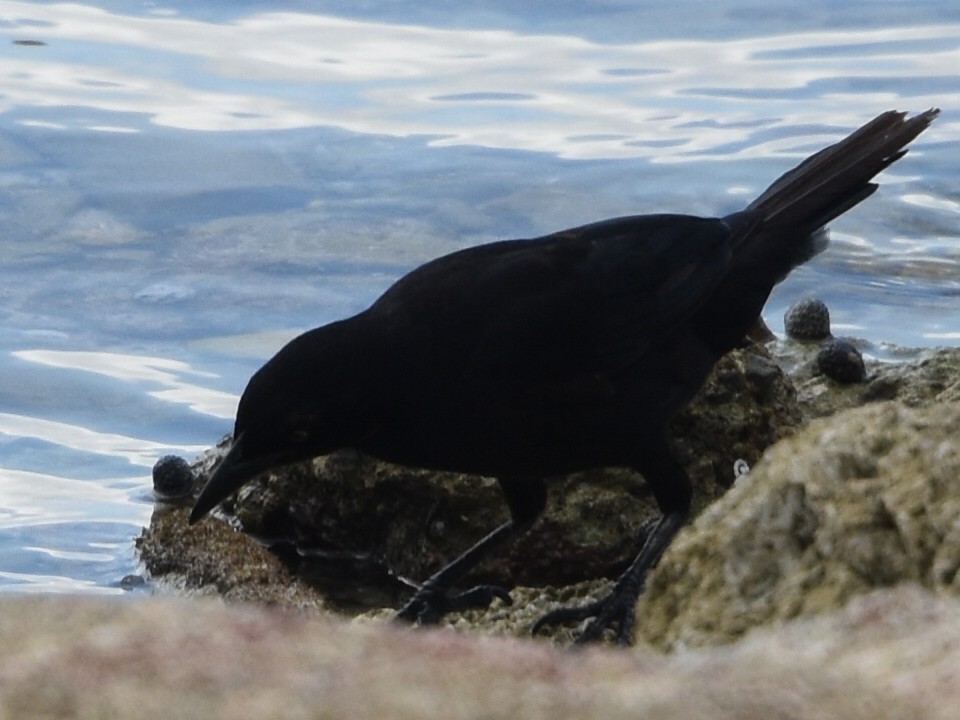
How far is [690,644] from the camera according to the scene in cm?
265

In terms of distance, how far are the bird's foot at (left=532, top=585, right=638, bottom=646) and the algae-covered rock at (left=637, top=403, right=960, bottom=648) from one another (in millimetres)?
1613

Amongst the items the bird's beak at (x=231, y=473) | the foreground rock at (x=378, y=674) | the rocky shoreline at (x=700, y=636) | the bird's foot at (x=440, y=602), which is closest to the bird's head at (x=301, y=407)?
the bird's beak at (x=231, y=473)

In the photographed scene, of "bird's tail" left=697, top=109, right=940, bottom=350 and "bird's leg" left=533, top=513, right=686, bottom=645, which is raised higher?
"bird's tail" left=697, top=109, right=940, bottom=350

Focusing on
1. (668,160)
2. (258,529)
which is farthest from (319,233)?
(258,529)

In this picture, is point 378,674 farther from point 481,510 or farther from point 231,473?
point 481,510

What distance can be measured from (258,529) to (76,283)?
13.5ft

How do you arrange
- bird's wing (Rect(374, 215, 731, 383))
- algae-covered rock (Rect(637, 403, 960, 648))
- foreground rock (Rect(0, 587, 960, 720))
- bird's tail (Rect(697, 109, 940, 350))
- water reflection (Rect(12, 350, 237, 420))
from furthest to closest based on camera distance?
water reflection (Rect(12, 350, 237, 420))
bird's tail (Rect(697, 109, 940, 350))
bird's wing (Rect(374, 215, 731, 383))
algae-covered rock (Rect(637, 403, 960, 648))
foreground rock (Rect(0, 587, 960, 720))

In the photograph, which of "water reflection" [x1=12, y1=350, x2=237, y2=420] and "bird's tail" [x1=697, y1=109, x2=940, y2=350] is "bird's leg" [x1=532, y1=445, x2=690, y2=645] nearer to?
"bird's tail" [x1=697, y1=109, x2=940, y2=350]


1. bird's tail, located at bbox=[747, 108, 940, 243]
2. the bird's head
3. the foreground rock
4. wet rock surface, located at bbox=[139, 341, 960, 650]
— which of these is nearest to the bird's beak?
the bird's head

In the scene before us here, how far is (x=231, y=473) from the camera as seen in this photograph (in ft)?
15.5

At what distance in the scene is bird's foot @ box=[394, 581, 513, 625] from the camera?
→ 4.95 m

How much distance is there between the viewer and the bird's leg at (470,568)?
4961mm

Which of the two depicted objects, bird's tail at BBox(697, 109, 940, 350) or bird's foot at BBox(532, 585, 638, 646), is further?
bird's tail at BBox(697, 109, 940, 350)

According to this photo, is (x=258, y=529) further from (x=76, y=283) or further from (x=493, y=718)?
(x=493, y=718)
